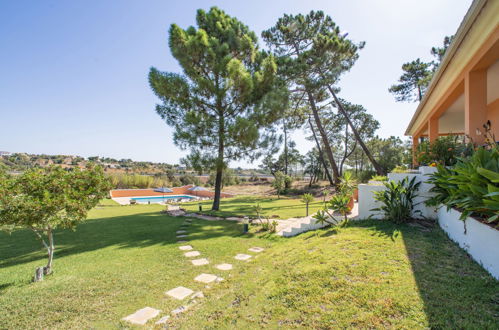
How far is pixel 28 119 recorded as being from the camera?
18844 millimetres

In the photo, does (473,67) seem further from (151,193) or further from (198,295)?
(151,193)

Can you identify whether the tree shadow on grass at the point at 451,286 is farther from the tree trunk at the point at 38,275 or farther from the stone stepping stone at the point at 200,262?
the tree trunk at the point at 38,275

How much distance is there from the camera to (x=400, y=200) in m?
4.94

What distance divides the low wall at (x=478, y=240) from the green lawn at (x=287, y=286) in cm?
12

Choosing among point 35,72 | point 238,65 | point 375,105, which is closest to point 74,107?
point 35,72

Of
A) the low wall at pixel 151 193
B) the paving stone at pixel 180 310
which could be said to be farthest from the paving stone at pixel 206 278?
the low wall at pixel 151 193

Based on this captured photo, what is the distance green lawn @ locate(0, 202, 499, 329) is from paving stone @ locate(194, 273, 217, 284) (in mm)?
159

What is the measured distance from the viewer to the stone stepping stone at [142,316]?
2771mm

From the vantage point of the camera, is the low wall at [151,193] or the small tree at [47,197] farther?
the low wall at [151,193]

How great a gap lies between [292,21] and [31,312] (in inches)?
695

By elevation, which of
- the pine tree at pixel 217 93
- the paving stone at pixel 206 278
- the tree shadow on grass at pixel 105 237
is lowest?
the tree shadow on grass at pixel 105 237

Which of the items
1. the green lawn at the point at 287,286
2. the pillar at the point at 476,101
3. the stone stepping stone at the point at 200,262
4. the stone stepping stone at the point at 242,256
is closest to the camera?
the green lawn at the point at 287,286

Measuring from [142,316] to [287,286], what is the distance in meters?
1.92

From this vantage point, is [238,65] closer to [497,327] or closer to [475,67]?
[475,67]
